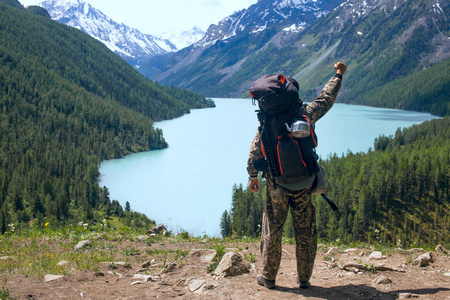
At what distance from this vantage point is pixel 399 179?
64500 millimetres

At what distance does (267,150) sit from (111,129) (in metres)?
134

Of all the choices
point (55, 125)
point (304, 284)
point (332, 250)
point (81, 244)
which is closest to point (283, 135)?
point (304, 284)

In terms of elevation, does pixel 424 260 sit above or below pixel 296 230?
below

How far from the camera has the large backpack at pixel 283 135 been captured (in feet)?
22.0

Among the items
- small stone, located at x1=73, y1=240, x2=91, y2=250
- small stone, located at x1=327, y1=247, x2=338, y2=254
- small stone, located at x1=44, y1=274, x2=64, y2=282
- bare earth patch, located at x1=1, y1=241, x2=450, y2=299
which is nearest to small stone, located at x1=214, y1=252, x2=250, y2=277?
bare earth patch, located at x1=1, y1=241, x2=450, y2=299

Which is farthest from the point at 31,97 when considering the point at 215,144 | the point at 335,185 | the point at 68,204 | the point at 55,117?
the point at 335,185

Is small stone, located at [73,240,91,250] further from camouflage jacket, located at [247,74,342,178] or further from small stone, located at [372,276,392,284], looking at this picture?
small stone, located at [372,276,392,284]

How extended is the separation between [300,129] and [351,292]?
10.0ft

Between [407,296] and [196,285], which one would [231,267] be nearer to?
[196,285]

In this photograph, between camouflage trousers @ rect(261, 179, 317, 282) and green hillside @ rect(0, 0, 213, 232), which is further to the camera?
green hillside @ rect(0, 0, 213, 232)

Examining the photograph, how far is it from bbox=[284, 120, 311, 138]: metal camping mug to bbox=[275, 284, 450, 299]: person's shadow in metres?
2.77

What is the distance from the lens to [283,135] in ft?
22.1

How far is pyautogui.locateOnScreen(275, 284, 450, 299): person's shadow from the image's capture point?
6699 mm

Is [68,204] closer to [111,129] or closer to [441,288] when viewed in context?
[441,288]
